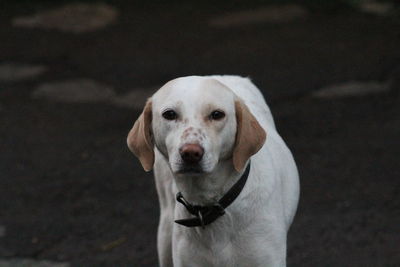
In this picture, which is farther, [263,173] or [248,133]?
[263,173]

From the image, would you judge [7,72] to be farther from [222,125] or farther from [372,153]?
[222,125]

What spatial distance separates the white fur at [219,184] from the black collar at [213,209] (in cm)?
2

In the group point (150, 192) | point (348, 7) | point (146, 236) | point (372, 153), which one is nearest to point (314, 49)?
point (348, 7)

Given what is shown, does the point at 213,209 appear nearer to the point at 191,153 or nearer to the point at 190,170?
the point at 190,170

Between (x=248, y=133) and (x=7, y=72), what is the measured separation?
22.3ft

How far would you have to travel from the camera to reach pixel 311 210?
6.99 m

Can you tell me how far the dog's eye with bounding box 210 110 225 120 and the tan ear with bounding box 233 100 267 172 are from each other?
5.3 inches

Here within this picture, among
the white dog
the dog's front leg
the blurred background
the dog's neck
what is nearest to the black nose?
the white dog

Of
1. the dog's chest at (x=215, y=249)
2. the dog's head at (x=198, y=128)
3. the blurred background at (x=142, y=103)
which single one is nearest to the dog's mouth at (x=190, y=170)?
the dog's head at (x=198, y=128)

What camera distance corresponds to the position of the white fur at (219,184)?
14.0ft

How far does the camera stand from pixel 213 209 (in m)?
4.59

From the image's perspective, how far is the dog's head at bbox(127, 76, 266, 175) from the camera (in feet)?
13.7

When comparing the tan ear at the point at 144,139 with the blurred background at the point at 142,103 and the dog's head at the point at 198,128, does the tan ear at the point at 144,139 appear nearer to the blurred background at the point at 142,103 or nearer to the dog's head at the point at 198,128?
the dog's head at the point at 198,128

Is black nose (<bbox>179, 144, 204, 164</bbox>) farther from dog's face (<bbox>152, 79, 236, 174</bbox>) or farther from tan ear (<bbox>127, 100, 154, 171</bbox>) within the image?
tan ear (<bbox>127, 100, 154, 171</bbox>)
